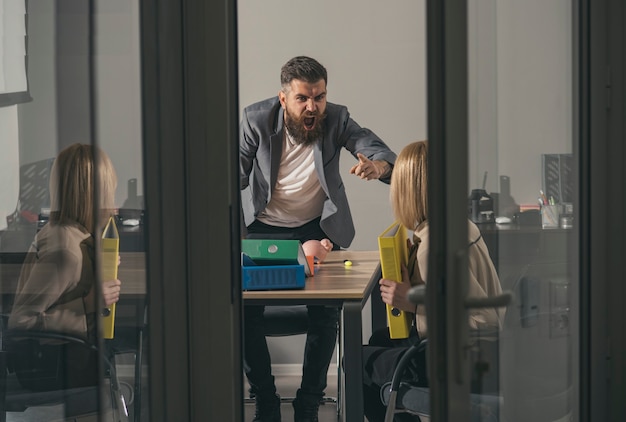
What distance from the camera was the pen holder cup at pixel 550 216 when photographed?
211cm

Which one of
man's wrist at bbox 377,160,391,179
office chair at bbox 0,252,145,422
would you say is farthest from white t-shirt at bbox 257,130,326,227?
office chair at bbox 0,252,145,422

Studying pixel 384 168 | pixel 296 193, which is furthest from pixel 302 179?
pixel 384 168

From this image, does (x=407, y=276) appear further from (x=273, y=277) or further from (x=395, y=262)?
(x=273, y=277)

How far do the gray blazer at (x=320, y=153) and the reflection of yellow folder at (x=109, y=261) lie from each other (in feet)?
7.12

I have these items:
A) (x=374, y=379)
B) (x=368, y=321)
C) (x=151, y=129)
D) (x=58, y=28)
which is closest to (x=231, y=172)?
(x=151, y=129)

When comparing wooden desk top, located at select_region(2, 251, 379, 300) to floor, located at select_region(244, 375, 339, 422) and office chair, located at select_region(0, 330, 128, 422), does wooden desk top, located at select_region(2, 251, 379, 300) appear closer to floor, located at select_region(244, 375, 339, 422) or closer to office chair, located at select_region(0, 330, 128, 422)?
office chair, located at select_region(0, 330, 128, 422)

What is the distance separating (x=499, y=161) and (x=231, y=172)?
0.60 m

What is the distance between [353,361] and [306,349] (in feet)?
3.10

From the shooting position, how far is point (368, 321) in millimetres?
5090

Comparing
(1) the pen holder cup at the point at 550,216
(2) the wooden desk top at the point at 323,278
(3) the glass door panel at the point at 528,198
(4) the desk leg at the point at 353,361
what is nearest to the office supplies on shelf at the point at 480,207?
(3) the glass door panel at the point at 528,198

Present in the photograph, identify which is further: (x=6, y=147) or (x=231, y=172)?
(x=231, y=172)

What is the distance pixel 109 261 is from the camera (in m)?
1.89

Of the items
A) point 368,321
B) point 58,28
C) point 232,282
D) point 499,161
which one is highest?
point 58,28
